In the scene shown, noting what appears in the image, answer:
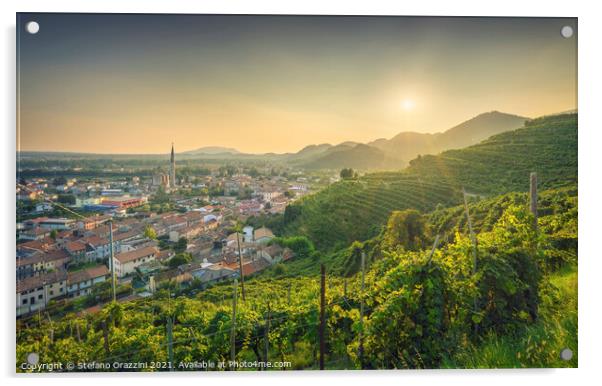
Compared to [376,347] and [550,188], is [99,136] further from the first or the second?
[550,188]

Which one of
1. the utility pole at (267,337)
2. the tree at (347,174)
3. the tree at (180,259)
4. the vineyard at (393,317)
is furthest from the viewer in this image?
the tree at (347,174)

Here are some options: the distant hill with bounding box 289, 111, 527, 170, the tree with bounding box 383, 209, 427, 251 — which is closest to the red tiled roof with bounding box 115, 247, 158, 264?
the distant hill with bounding box 289, 111, 527, 170

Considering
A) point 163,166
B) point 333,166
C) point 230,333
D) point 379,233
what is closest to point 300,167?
point 333,166

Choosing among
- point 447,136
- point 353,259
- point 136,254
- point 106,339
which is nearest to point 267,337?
point 353,259

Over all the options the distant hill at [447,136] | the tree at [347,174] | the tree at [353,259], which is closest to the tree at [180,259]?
the tree at [353,259]

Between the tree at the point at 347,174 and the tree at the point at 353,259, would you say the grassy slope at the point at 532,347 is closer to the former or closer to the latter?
the tree at the point at 353,259
